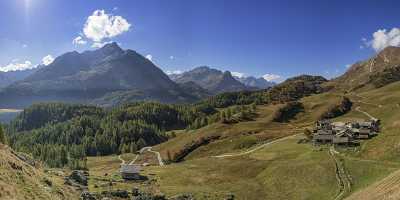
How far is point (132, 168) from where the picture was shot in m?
121

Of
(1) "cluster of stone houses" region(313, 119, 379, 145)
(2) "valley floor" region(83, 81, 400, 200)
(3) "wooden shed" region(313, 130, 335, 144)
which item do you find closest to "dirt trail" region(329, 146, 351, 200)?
(2) "valley floor" region(83, 81, 400, 200)

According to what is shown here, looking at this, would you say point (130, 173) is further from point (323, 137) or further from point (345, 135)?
point (345, 135)

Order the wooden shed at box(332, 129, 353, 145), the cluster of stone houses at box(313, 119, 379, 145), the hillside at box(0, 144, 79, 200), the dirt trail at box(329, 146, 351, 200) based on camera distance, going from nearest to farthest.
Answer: the hillside at box(0, 144, 79, 200)
the dirt trail at box(329, 146, 351, 200)
the wooden shed at box(332, 129, 353, 145)
the cluster of stone houses at box(313, 119, 379, 145)

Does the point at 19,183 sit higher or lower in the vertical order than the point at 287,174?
higher

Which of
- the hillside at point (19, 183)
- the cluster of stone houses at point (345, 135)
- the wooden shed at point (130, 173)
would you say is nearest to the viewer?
the hillside at point (19, 183)

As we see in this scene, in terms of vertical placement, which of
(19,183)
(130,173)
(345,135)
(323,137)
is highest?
(345,135)

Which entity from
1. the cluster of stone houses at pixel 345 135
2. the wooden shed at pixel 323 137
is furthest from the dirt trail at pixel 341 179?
the wooden shed at pixel 323 137

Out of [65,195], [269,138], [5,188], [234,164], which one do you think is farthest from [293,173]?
[269,138]

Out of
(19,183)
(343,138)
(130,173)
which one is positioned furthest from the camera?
(343,138)

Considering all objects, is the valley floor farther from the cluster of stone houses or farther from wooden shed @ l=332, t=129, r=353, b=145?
wooden shed @ l=332, t=129, r=353, b=145

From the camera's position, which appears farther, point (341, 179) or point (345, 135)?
point (345, 135)

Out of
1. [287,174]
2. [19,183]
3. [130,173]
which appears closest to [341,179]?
[287,174]

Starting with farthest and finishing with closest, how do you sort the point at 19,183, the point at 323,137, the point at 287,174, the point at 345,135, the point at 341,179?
the point at 323,137 → the point at 345,135 → the point at 287,174 → the point at 341,179 → the point at 19,183

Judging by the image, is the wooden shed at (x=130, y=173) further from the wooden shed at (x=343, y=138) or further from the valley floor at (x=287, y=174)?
the wooden shed at (x=343, y=138)
